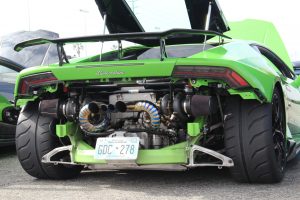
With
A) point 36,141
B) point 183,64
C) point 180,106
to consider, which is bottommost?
point 36,141

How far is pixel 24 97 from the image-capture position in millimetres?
4797

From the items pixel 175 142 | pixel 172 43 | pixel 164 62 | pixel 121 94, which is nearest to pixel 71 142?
pixel 121 94

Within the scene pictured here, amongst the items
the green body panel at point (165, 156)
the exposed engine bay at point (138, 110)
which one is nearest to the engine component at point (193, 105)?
the exposed engine bay at point (138, 110)

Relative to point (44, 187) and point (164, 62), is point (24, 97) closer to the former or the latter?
point (44, 187)

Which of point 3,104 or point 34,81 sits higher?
point 34,81

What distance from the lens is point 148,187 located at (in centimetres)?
442

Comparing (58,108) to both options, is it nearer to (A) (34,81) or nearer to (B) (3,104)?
(A) (34,81)

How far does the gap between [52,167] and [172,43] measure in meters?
1.92

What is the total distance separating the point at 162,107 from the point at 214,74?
599 millimetres

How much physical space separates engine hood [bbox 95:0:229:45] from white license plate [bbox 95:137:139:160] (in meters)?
1.61

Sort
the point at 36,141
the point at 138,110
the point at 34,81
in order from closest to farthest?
1. the point at 138,110
2. the point at 34,81
3. the point at 36,141

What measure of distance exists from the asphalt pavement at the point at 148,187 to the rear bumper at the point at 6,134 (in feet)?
4.61

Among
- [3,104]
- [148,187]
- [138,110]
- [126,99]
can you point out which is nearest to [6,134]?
[3,104]

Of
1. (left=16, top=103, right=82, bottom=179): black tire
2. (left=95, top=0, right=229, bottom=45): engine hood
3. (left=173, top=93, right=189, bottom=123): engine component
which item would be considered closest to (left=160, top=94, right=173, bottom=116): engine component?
(left=173, top=93, right=189, bottom=123): engine component
